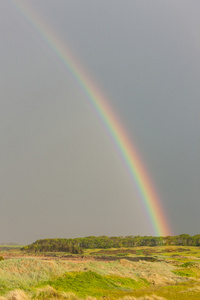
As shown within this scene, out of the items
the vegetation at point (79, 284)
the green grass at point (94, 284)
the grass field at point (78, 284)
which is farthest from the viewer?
the green grass at point (94, 284)

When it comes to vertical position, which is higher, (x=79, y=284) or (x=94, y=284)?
(x=79, y=284)

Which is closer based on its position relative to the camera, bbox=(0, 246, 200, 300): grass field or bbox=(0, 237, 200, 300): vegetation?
bbox=(0, 237, 200, 300): vegetation

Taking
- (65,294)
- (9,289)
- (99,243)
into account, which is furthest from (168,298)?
(99,243)

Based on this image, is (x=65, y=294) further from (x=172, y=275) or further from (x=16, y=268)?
(x=172, y=275)

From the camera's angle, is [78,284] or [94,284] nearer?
[78,284]

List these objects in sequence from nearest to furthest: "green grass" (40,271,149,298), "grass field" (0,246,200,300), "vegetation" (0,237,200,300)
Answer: "vegetation" (0,237,200,300) → "grass field" (0,246,200,300) → "green grass" (40,271,149,298)

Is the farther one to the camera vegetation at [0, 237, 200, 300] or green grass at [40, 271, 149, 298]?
green grass at [40, 271, 149, 298]

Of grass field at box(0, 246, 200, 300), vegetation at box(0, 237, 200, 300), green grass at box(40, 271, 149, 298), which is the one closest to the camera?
vegetation at box(0, 237, 200, 300)

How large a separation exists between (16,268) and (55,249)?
436 feet

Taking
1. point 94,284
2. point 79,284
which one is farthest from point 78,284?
point 94,284

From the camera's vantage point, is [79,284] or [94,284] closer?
[79,284]

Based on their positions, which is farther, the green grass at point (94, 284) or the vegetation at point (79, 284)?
the green grass at point (94, 284)

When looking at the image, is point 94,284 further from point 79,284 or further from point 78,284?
point 78,284

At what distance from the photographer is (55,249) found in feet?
530
